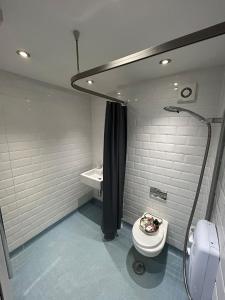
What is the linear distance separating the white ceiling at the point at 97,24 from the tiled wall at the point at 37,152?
57 centimetres

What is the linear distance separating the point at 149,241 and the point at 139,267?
1.30 ft

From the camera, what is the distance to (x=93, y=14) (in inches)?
28.5

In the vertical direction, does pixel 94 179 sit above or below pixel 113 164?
below

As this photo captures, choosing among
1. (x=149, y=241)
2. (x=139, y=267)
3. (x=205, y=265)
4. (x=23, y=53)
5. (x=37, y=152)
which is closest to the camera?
(x=205, y=265)

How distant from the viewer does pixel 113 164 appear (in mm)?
1807

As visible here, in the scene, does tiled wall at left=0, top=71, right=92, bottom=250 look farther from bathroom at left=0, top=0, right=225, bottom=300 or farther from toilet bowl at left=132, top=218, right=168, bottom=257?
toilet bowl at left=132, top=218, right=168, bottom=257

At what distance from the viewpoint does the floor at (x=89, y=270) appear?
4.35 ft


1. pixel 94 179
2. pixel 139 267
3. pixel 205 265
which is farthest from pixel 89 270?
pixel 205 265

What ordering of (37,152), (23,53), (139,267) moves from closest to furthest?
(23,53)
(139,267)
(37,152)

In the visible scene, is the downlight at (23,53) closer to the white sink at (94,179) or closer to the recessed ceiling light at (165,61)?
the recessed ceiling light at (165,61)

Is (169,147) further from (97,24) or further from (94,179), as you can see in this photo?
(97,24)

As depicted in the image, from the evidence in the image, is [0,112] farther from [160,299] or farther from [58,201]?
[160,299]

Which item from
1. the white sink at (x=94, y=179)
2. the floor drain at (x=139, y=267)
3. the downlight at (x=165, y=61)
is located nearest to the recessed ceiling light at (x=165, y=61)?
the downlight at (x=165, y=61)

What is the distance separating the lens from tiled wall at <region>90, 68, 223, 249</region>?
1.40 m
